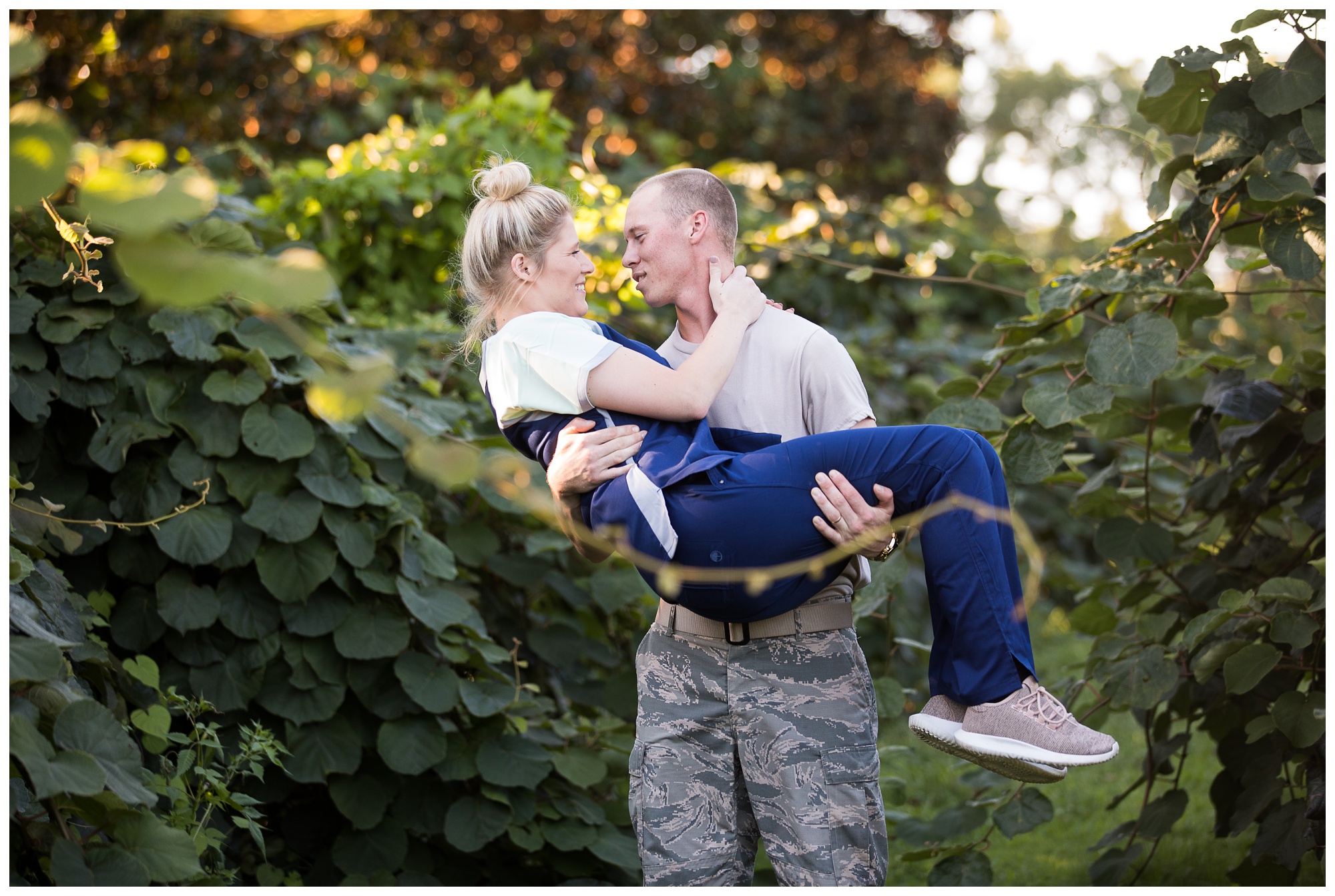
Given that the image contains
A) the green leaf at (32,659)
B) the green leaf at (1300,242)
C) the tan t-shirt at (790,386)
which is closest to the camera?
the green leaf at (32,659)

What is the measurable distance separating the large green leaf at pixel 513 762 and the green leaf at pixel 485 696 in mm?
85

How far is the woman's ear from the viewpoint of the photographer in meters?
2.03

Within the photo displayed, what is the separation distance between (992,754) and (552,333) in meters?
0.98

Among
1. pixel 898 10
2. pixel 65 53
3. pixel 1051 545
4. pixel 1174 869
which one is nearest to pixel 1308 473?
pixel 1174 869

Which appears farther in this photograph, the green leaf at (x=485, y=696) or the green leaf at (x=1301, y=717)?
the green leaf at (x=485, y=696)

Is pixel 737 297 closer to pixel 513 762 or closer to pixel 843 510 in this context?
pixel 843 510

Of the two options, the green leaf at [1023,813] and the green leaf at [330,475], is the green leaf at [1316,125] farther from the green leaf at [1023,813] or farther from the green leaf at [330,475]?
the green leaf at [330,475]

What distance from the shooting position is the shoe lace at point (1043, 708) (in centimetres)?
173

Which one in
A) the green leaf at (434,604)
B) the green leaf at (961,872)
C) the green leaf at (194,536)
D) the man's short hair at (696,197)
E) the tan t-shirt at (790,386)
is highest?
the man's short hair at (696,197)

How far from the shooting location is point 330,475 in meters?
2.72

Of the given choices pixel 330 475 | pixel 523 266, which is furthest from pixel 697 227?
pixel 330 475

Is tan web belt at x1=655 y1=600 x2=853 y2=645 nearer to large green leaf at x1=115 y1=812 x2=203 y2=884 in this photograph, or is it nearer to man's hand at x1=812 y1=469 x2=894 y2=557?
man's hand at x1=812 y1=469 x2=894 y2=557

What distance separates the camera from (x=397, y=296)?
4102mm

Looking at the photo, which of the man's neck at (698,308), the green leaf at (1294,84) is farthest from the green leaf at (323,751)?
the green leaf at (1294,84)
